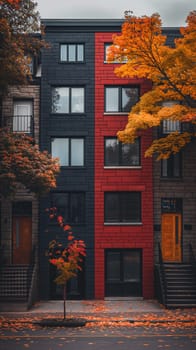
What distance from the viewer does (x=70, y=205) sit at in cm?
2897

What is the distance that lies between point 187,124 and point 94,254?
877cm

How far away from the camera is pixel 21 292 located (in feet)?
83.0

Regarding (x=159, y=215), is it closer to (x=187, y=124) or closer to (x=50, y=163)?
(x=187, y=124)

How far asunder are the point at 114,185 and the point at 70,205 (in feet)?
8.68

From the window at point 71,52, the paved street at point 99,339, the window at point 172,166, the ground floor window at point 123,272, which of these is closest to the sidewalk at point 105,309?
the ground floor window at point 123,272

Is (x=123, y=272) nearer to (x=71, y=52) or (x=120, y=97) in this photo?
(x=120, y=97)

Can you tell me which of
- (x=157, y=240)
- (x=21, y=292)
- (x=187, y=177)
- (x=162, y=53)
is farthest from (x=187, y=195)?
(x=21, y=292)

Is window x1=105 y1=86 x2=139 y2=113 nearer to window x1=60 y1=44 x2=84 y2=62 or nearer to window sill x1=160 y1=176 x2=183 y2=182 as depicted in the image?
window x1=60 y1=44 x2=84 y2=62

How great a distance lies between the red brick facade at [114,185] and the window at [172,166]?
0.93 m

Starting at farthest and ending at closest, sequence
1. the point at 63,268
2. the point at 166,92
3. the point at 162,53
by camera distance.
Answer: the point at 166,92 < the point at 162,53 < the point at 63,268

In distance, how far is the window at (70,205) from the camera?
28.9m

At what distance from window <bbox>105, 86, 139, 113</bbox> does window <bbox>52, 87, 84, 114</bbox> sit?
57.7 inches

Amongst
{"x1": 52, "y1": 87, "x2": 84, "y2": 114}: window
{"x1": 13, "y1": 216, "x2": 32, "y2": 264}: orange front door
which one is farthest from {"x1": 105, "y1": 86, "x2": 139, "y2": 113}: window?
{"x1": 13, "y1": 216, "x2": 32, "y2": 264}: orange front door

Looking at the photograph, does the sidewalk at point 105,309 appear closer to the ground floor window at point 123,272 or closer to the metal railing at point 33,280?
the metal railing at point 33,280
